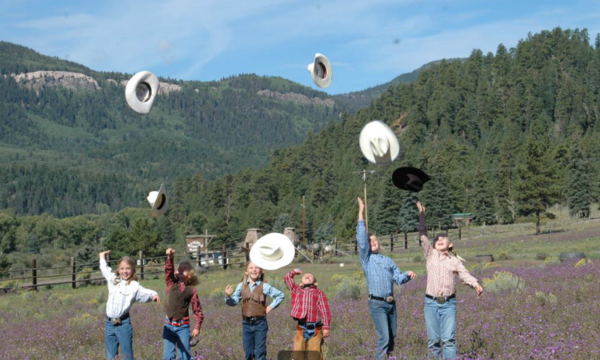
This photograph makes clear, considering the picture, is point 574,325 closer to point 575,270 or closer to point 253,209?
point 575,270

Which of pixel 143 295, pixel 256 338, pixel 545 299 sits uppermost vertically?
pixel 143 295

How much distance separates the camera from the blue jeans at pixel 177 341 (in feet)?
28.2

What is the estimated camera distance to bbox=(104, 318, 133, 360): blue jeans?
8.40 metres

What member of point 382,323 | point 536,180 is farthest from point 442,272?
point 536,180

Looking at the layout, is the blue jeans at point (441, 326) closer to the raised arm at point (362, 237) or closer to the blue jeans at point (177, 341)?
the raised arm at point (362, 237)

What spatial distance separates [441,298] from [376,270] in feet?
2.99

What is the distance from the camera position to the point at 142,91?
27.6 feet

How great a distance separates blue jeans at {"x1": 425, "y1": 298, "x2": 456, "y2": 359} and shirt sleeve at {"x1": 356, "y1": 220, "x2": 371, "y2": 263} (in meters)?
0.95

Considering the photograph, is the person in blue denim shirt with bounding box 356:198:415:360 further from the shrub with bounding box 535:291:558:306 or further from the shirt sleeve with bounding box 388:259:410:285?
the shrub with bounding box 535:291:558:306

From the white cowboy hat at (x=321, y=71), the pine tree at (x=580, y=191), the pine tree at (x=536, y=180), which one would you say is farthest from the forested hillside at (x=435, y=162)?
the white cowboy hat at (x=321, y=71)

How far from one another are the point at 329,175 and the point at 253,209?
20.2 meters

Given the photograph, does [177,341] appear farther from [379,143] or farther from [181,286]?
[379,143]

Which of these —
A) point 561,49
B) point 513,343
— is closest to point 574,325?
point 513,343

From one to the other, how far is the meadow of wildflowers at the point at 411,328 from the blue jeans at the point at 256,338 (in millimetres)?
1109
